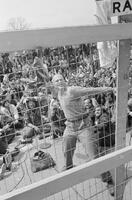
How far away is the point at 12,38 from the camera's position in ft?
2.49

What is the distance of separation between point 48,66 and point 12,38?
1.58 feet

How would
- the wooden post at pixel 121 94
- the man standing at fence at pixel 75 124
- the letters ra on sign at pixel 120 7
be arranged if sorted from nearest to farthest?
1. the letters ra on sign at pixel 120 7
2. the wooden post at pixel 121 94
3. the man standing at fence at pixel 75 124

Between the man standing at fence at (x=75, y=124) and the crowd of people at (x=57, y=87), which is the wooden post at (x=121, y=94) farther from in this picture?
the man standing at fence at (x=75, y=124)

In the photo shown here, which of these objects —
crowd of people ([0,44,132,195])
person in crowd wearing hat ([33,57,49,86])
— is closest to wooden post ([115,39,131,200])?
crowd of people ([0,44,132,195])

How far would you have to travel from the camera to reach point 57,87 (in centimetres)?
178

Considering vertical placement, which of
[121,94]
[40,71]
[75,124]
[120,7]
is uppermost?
[120,7]

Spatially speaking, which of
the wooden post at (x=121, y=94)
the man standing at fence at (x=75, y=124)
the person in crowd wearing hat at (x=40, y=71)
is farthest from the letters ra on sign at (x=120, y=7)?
the man standing at fence at (x=75, y=124)

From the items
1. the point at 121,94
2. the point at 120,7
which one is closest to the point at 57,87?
the point at 121,94

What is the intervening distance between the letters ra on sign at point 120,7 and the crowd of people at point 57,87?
0.24m

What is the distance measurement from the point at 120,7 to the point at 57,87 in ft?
2.90

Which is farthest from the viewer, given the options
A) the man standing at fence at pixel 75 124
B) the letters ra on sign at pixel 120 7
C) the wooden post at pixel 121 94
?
the man standing at fence at pixel 75 124

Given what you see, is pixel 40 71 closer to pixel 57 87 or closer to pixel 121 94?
pixel 121 94

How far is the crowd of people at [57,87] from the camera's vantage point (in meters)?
1.13

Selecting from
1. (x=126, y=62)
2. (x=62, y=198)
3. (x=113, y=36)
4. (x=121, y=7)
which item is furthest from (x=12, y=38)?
(x=62, y=198)
